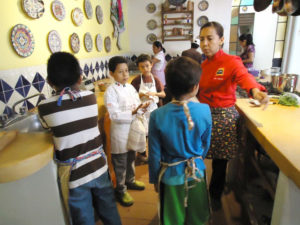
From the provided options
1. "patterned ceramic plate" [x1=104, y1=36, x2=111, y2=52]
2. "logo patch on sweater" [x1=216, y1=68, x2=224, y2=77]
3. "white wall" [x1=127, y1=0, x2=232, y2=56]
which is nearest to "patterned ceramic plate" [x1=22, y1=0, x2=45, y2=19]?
"patterned ceramic plate" [x1=104, y1=36, x2=111, y2=52]

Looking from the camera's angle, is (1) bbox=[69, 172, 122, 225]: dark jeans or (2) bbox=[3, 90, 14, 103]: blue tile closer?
(1) bbox=[69, 172, 122, 225]: dark jeans

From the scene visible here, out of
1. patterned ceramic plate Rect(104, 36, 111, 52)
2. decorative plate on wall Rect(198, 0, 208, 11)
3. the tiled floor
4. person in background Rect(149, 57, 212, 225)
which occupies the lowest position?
the tiled floor

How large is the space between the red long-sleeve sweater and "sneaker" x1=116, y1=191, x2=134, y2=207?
→ 103 centimetres

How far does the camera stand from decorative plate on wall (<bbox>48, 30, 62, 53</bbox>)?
203 cm

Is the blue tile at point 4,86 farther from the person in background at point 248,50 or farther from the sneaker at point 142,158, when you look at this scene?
the person in background at point 248,50

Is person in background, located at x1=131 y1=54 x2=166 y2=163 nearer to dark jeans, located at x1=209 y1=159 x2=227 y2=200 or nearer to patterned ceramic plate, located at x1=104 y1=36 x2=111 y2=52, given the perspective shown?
dark jeans, located at x1=209 y1=159 x2=227 y2=200

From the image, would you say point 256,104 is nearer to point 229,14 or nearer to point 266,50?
point 229,14

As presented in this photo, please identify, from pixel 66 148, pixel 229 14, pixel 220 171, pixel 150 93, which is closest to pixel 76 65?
pixel 66 148

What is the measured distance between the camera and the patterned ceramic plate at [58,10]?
209cm

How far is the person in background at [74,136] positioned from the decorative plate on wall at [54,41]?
1.17 m

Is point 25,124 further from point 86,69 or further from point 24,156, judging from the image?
point 86,69

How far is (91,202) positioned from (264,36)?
512 cm

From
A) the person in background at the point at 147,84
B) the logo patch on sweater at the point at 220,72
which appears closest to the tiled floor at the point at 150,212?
the person in background at the point at 147,84

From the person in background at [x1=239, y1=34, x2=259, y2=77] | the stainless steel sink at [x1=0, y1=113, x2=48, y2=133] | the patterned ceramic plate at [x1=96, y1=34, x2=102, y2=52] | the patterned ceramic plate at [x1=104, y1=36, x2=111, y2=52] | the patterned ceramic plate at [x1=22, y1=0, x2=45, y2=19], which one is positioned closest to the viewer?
the stainless steel sink at [x1=0, y1=113, x2=48, y2=133]
